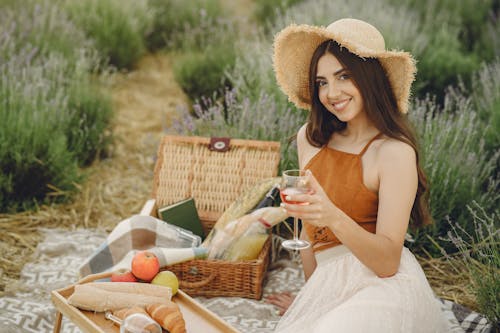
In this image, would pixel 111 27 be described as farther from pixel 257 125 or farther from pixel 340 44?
pixel 340 44

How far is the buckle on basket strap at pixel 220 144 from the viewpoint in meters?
3.73

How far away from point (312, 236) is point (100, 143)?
309 centimetres

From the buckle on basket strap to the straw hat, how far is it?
979 mm

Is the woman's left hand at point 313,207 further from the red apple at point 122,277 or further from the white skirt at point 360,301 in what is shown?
the red apple at point 122,277

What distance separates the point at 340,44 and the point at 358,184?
0.57m

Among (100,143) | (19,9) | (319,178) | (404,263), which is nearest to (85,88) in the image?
(100,143)

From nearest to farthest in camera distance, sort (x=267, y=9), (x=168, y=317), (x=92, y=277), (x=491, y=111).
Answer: (x=168, y=317) → (x=92, y=277) → (x=491, y=111) → (x=267, y=9)

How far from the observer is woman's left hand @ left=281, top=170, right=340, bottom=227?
203 cm

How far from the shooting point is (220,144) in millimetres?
3740

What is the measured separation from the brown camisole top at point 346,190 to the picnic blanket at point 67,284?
0.66m

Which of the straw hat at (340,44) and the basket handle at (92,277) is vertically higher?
the straw hat at (340,44)

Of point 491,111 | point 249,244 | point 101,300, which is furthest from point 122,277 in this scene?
point 491,111

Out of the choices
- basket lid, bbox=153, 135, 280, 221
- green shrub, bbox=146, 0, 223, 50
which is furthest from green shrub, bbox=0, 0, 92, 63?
basket lid, bbox=153, 135, 280, 221

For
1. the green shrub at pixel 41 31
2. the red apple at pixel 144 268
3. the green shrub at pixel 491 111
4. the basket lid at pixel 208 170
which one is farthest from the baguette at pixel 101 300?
the green shrub at pixel 41 31
